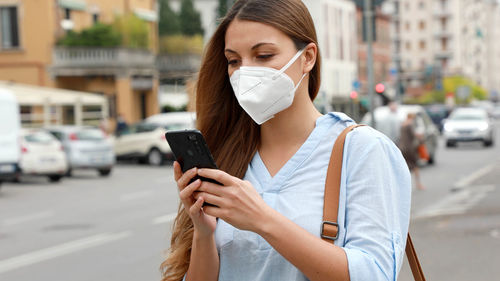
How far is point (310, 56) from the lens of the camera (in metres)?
2.34

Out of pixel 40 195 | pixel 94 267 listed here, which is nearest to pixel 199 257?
pixel 94 267

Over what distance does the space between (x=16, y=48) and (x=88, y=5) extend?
5.31m

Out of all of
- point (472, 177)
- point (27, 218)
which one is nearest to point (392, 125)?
point (472, 177)

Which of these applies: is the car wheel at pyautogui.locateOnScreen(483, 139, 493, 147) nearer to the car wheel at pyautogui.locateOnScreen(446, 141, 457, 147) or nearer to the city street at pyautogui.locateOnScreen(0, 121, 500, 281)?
the car wheel at pyautogui.locateOnScreen(446, 141, 457, 147)

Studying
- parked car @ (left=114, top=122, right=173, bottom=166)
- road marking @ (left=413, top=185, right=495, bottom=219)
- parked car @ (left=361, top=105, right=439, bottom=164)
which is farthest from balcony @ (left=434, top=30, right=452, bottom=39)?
road marking @ (left=413, top=185, right=495, bottom=219)

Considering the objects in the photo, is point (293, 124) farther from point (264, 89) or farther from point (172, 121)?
point (172, 121)

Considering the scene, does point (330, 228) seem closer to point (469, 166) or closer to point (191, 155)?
point (191, 155)


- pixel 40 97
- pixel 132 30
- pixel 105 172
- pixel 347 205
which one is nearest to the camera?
pixel 347 205

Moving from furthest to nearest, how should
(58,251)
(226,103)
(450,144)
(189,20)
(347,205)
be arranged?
(189,20), (450,144), (58,251), (226,103), (347,205)

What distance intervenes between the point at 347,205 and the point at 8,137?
62.6 feet

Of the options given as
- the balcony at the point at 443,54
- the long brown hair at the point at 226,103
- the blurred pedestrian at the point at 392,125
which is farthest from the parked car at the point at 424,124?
the balcony at the point at 443,54

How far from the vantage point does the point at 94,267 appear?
361 inches

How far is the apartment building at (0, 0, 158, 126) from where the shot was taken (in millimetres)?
40312

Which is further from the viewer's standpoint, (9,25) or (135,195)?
(9,25)
